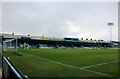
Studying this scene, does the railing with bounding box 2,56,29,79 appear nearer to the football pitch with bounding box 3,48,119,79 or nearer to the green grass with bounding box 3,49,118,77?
the football pitch with bounding box 3,48,119,79

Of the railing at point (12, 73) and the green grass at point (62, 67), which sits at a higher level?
the railing at point (12, 73)

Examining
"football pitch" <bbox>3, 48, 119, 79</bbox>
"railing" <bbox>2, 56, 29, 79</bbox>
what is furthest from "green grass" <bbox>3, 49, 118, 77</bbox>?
"railing" <bbox>2, 56, 29, 79</bbox>

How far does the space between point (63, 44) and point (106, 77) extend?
79160 millimetres

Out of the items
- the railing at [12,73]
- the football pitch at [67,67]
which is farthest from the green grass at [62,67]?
the railing at [12,73]

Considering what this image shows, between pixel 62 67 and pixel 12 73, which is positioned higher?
pixel 12 73

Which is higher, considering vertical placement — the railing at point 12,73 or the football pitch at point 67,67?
the railing at point 12,73

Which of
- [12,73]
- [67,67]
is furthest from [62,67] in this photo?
[12,73]

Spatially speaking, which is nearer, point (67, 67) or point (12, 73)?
point (12, 73)

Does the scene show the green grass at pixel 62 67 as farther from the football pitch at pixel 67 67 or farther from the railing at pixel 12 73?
the railing at pixel 12 73

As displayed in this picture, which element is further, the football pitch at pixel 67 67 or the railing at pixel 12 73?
the football pitch at pixel 67 67

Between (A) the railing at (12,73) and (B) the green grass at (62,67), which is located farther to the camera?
(B) the green grass at (62,67)

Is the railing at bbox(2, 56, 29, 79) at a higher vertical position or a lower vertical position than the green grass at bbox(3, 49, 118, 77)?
higher

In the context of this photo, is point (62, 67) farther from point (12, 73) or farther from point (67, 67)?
point (12, 73)

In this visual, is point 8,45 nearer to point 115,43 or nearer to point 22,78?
point 22,78
